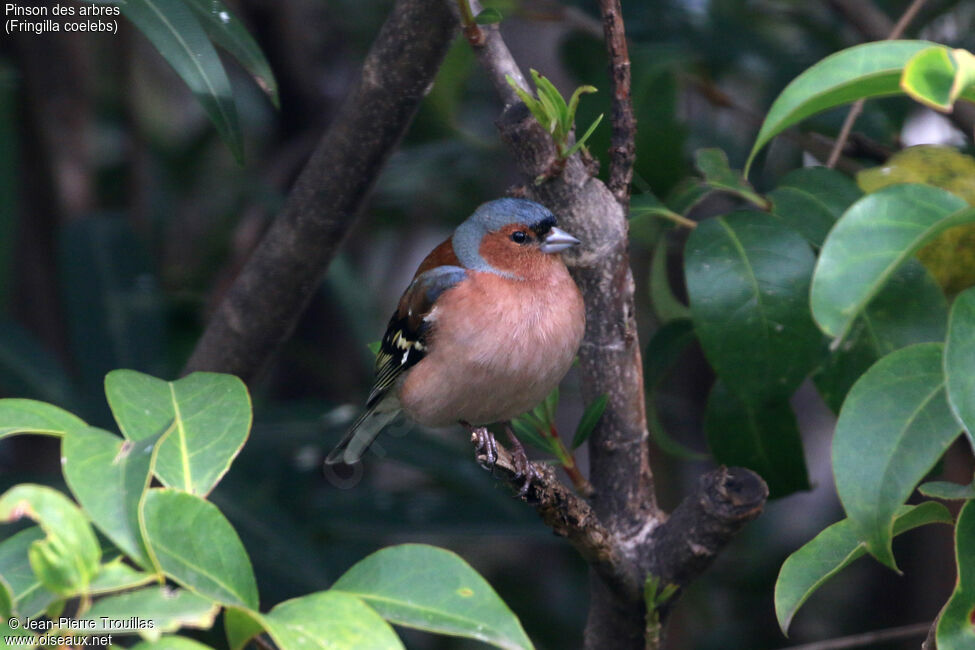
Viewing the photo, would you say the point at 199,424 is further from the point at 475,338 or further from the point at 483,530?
the point at 483,530

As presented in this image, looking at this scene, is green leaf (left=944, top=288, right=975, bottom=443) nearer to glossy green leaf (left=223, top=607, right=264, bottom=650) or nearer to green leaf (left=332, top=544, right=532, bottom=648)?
green leaf (left=332, top=544, right=532, bottom=648)

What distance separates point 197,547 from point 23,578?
29 centimetres

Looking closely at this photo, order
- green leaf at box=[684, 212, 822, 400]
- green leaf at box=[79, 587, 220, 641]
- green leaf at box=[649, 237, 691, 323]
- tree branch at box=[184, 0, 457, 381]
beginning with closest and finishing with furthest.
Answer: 1. green leaf at box=[79, 587, 220, 641]
2. green leaf at box=[684, 212, 822, 400]
3. tree branch at box=[184, 0, 457, 381]
4. green leaf at box=[649, 237, 691, 323]

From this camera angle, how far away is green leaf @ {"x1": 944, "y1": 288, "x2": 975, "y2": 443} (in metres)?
1.42

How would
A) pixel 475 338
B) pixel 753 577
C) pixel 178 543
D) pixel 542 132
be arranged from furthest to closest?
pixel 753 577 → pixel 475 338 → pixel 542 132 → pixel 178 543

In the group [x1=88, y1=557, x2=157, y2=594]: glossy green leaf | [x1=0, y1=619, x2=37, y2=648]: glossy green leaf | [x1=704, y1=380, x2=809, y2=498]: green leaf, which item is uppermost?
[x1=88, y1=557, x2=157, y2=594]: glossy green leaf

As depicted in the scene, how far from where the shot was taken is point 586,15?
148 inches

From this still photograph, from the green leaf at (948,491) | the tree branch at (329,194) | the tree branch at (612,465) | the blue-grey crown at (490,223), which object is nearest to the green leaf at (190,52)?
the tree branch at (329,194)

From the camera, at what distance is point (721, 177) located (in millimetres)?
2488

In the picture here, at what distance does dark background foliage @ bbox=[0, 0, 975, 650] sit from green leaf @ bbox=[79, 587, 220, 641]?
73.3 inches

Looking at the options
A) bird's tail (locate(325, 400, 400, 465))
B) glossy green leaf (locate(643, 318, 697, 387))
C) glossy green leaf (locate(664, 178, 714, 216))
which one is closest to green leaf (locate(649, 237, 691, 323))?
glossy green leaf (locate(643, 318, 697, 387))

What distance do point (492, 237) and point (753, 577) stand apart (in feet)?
7.20

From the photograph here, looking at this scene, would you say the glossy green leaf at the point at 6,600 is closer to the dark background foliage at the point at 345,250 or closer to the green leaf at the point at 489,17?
the green leaf at the point at 489,17

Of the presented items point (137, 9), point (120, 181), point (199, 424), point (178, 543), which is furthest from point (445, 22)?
point (120, 181)
